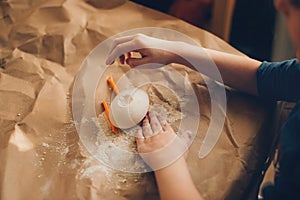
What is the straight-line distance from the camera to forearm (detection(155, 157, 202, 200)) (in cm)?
62

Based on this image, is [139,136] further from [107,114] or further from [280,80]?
[280,80]

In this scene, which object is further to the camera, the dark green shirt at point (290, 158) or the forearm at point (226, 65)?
the forearm at point (226, 65)

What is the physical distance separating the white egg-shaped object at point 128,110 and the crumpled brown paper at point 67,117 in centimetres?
6

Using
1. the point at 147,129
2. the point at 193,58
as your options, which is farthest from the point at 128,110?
the point at 193,58

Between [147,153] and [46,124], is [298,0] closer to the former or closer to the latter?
[147,153]

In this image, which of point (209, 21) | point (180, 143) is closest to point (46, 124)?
point (180, 143)

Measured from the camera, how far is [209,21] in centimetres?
124

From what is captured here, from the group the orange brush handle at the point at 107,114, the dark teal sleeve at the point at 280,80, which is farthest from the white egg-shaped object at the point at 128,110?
the dark teal sleeve at the point at 280,80

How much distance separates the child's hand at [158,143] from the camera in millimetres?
659

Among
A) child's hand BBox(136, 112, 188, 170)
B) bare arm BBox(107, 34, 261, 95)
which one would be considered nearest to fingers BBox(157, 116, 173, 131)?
child's hand BBox(136, 112, 188, 170)

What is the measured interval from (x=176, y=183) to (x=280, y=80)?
0.22m

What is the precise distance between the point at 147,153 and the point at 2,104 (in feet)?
0.77

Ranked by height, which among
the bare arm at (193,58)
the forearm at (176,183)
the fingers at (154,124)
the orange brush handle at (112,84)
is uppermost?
the bare arm at (193,58)

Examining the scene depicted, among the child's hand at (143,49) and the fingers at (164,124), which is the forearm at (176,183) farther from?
the child's hand at (143,49)
